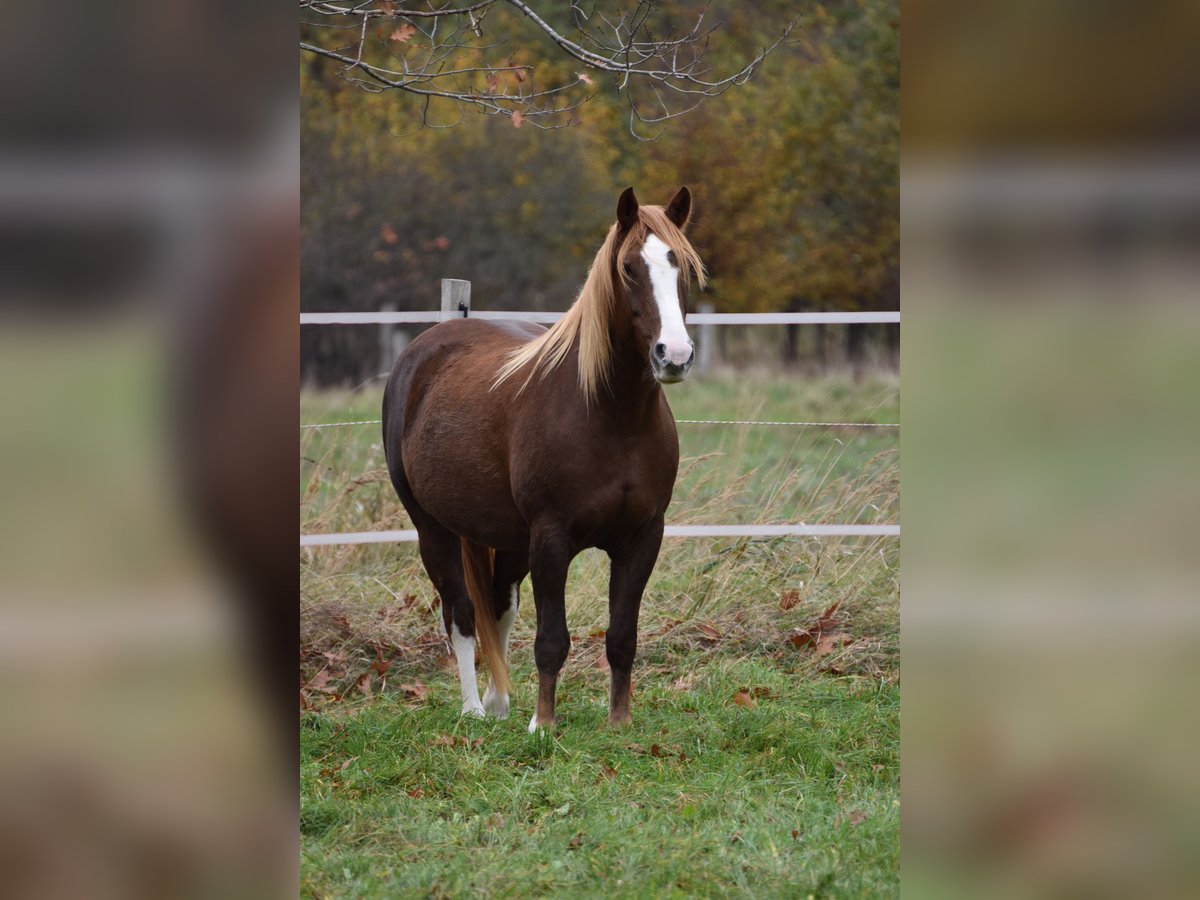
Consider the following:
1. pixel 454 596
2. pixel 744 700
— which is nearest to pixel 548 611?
pixel 454 596

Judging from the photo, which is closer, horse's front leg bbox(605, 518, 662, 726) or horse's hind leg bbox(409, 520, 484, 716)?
horse's front leg bbox(605, 518, 662, 726)

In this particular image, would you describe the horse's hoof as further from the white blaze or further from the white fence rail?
the white blaze

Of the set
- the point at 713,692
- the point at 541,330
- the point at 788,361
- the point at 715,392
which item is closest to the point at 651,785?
the point at 713,692

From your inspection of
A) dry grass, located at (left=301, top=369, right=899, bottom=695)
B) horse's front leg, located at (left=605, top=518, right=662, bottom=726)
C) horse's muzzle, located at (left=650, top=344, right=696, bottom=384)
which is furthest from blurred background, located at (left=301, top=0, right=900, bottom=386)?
horse's muzzle, located at (left=650, top=344, right=696, bottom=384)

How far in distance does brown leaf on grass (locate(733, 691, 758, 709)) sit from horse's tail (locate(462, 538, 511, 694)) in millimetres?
926

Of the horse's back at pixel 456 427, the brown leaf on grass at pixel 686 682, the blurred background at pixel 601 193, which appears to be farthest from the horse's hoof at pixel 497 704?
the blurred background at pixel 601 193

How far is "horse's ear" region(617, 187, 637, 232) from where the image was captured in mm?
4172

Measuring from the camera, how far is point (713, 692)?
5.23 m

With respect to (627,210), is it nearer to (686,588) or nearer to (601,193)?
(686,588)

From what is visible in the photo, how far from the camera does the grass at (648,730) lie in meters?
3.10

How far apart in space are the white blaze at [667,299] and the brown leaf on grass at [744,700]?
1668 mm

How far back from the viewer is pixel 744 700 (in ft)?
16.5
